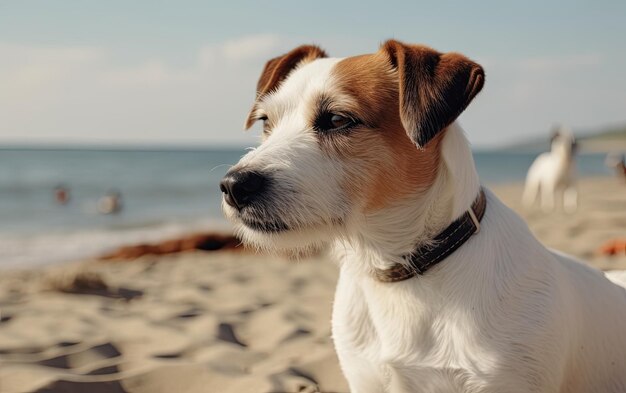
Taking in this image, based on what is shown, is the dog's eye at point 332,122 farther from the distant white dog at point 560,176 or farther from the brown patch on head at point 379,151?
the distant white dog at point 560,176

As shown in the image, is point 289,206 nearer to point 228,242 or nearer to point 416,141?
point 416,141

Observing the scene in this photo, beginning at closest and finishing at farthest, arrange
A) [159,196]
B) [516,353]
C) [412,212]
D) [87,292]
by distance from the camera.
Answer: [516,353] → [412,212] → [87,292] → [159,196]

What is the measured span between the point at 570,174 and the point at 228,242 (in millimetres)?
7081

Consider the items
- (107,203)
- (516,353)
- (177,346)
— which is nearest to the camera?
(516,353)

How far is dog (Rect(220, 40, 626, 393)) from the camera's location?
225 cm

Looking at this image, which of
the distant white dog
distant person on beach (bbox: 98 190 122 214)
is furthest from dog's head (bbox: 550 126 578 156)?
distant person on beach (bbox: 98 190 122 214)

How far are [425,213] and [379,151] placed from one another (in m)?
0.28

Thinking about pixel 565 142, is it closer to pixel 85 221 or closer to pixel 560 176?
pixel 560 176

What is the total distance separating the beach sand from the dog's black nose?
1.26 m

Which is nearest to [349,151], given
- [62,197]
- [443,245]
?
[443,245]

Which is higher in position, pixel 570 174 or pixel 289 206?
pixel 289 206

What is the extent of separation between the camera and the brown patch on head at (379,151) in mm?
2350

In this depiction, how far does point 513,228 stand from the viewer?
245 centimetres

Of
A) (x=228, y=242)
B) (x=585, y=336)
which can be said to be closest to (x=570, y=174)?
(x=228, y=242)
